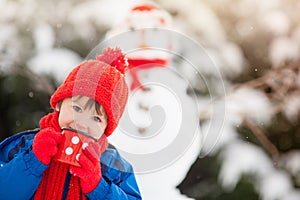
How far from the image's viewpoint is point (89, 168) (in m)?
0.63

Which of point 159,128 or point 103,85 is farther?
point 159,128

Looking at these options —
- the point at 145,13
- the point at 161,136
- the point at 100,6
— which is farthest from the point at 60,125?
the point at 100,6

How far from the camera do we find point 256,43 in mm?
1149

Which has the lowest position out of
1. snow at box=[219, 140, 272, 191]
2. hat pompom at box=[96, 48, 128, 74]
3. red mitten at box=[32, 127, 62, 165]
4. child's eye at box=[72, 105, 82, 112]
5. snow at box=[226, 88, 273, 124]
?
snow at box=[219, 140, 272, 191]

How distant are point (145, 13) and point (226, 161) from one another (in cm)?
44

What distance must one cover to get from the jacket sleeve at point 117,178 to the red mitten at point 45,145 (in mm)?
86

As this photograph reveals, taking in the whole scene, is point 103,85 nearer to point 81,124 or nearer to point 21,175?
point 81,124

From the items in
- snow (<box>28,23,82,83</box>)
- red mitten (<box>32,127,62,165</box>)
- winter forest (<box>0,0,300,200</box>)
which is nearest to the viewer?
red mitten (<box>32,127,62,165</box>)

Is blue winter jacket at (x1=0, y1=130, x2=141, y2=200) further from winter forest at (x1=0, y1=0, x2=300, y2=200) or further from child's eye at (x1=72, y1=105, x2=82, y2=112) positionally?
winter forest at (x1=0, y1=0, x2=300, y2=200)

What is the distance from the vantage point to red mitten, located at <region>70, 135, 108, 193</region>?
2.07ft

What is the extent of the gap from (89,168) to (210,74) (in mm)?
410

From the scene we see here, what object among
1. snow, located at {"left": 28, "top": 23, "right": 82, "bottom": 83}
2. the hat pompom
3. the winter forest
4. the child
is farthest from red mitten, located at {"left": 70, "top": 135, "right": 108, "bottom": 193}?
snow, located at {"left": 28, "top": 23, "right": 82, "bottom": 83}

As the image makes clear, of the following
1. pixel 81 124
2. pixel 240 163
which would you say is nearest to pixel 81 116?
pixel 81 124

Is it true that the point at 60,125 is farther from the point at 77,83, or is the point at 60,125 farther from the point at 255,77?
the point at 255,77
